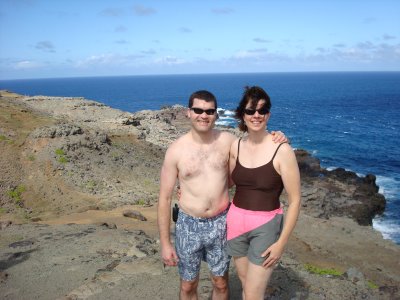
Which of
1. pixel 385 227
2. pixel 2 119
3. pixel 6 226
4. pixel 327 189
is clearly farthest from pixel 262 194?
pixel 327 189

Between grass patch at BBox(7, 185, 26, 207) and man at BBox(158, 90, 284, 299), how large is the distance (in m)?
14.3

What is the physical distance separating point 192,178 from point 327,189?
27612 mm

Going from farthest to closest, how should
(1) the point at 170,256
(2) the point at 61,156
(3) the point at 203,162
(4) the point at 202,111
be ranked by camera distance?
(2) the point at 61,156 < (1) the point at 170,256 < (3) the point at 203,162 < (4) the point at 202,111

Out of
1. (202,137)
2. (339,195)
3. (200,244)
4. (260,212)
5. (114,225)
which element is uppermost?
(202,137)

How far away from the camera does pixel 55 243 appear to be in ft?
34.2

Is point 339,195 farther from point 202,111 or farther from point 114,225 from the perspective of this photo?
point 202,111

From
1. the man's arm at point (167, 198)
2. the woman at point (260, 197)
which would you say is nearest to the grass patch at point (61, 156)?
the man's arm at point (167, 198)

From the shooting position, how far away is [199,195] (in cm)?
533

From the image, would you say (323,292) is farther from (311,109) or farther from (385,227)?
(311,109)

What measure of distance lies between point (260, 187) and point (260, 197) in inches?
5.2

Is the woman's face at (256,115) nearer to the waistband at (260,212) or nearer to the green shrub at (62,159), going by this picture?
the waistband at (260,212)

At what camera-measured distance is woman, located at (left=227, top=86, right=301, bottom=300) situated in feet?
15.3

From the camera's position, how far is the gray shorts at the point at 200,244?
5.30 m

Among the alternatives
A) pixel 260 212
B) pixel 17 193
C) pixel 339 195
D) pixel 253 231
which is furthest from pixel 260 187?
pixel 339 195
